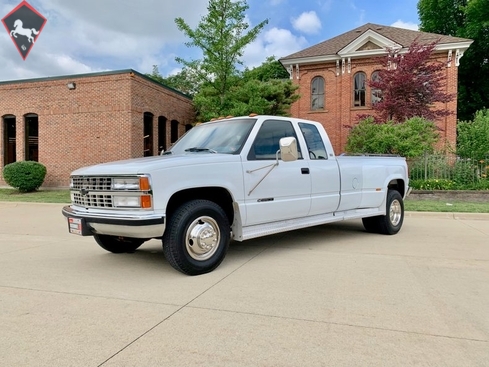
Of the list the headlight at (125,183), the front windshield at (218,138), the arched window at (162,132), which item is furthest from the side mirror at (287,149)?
the arched window at (162,132)

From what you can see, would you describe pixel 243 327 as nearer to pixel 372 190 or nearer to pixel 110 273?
pixel 110 273

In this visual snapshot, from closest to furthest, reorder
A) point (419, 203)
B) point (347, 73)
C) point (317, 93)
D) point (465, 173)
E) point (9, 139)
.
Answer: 1. point (419, 203)
2. point (465, 173)
3. point (9, 139)
4. point (347, 73)
5. point (317, 93)

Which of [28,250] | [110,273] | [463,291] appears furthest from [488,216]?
[28,250]

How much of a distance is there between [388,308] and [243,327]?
1.40 meters

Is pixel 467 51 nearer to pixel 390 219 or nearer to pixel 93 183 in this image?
pixel 390 219

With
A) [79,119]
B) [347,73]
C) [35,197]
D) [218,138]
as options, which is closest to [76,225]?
[218,138]

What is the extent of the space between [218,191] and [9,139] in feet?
60.4

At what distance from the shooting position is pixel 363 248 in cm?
614

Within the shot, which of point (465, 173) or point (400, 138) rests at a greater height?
point (400, 138)

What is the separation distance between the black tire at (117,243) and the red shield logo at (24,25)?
12297 millimetres

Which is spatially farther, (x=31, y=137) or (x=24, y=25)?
(x=31, y=137)

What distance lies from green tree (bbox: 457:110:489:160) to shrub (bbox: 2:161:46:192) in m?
17.5

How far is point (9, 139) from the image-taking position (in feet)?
62.8

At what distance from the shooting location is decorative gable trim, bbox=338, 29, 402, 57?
2209 centimetres
